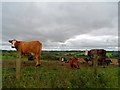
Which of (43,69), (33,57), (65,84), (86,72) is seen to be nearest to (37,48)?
(33,57)

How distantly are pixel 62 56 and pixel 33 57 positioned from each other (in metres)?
2.25

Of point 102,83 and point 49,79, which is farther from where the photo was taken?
point 102,83

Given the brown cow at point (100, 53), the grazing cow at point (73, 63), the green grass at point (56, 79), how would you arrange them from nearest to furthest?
1. the green grass at point (56, 79)
2. the grazing cow at point (73, 63)
3. the brown cow at point (100, 53)

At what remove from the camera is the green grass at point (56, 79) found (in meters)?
11.8

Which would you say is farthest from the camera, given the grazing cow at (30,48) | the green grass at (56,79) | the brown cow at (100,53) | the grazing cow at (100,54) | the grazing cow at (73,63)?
the brown cow at (100,53)

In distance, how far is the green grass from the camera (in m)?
11.8

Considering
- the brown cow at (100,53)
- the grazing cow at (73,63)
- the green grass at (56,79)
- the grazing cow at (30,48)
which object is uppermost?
the grazing cow at (30,48)

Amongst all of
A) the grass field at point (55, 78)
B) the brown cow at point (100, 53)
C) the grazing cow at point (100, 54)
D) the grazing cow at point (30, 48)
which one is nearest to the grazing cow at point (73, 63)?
the grass field at point (55, 78)

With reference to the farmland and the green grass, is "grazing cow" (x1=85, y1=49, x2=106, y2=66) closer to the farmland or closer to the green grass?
the farmland

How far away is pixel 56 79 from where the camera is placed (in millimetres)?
12336

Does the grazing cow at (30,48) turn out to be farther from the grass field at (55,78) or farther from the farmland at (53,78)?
the grass field at (55,78)

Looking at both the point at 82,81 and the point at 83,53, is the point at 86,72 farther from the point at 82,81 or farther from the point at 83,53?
the point at 83,53

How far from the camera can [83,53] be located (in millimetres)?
20094

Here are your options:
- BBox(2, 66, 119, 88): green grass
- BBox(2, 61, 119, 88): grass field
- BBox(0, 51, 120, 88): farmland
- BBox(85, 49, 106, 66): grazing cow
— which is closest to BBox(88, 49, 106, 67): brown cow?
BBox(85, 49, 106, 66): grazing cow
